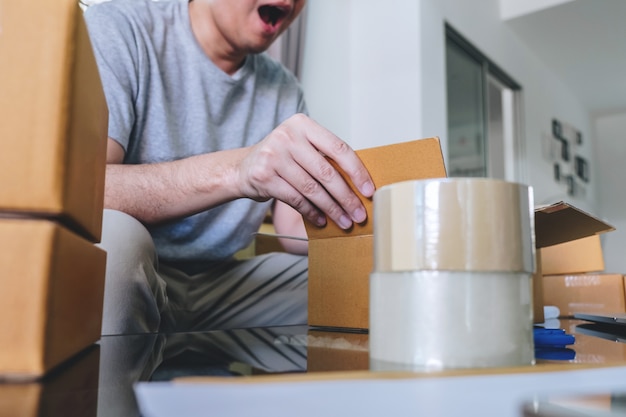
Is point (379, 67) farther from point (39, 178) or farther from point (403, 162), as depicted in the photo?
point (39, 178)

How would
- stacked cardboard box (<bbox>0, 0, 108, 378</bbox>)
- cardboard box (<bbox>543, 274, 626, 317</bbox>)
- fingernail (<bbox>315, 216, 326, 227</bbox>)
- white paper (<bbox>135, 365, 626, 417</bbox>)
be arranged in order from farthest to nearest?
cardboard box (<bbox>543, 274, 626, 317</bbox>) → fingernail (<bbox>315, 216, 326, 227</bbox>) → stacked cardboard box (<bbox>0, 0, 108, 378</bbox>) → white paper (<bbox>135, 365, 626, 417</bbox>)

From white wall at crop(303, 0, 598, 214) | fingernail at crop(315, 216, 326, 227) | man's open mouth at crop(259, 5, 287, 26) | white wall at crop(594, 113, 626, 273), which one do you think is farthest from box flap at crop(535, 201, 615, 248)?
A: white wall at crop(594, 113, 626, 273)

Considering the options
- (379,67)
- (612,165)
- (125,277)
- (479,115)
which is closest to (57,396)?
(125,277)

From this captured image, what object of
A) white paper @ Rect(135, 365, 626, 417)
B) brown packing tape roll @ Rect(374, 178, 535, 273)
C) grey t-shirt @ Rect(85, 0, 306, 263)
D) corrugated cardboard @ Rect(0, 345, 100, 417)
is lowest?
corrugated cardboard @ Rect(0, 345, 100, 417)

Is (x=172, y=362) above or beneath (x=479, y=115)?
beneath

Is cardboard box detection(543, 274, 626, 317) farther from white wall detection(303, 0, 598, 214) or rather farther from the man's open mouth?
white wall detection(303, 0, 598, 214)

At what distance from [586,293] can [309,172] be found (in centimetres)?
75

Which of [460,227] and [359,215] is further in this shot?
[359,215]

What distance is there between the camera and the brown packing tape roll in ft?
0.89

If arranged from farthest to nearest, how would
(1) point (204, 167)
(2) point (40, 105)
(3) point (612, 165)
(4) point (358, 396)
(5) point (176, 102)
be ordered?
(3) point (612, 165) → (5) point (176, 102) → (1) point (204, 167) → (2) point (40, 105) → (4) point (358, 396)

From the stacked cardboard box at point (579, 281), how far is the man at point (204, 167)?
50 cm

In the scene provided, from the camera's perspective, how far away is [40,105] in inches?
11.2

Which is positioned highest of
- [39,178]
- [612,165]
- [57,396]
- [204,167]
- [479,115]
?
[612,165]

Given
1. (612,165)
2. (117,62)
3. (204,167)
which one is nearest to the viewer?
(204,167)
